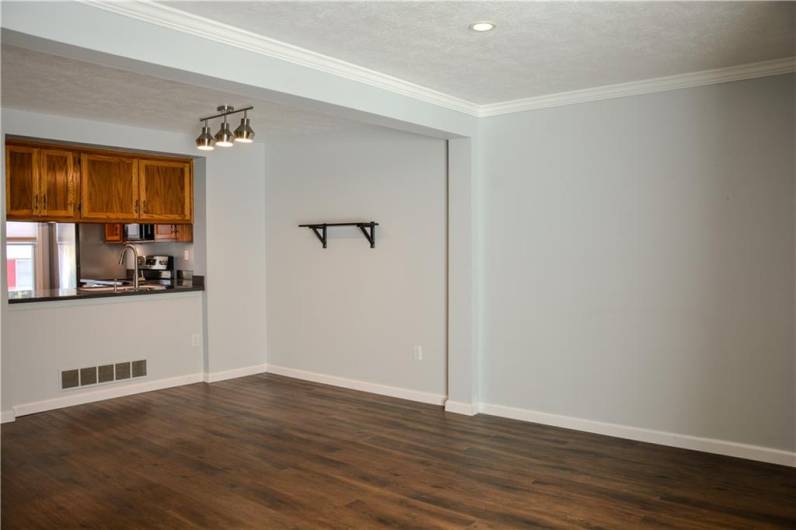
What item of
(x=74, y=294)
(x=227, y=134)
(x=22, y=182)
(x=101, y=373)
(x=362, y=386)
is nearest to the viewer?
(x=227, y=134)

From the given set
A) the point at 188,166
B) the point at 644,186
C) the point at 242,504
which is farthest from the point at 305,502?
the point at 188,166

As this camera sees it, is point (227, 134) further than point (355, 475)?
Yes

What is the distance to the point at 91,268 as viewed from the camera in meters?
7.65

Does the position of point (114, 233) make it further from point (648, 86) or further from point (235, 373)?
point (648, 86)

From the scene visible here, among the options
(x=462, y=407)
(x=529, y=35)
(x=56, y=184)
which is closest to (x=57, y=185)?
(x=56, y=184)

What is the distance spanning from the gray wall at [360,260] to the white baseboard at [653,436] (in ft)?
2.28

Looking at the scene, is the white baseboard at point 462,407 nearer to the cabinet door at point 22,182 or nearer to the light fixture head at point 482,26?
the light fixture head at point 482,26

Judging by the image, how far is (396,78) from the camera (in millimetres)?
4098

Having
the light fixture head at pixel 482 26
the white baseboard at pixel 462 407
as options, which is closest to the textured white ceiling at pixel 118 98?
the light fixture head at pixel 482 26

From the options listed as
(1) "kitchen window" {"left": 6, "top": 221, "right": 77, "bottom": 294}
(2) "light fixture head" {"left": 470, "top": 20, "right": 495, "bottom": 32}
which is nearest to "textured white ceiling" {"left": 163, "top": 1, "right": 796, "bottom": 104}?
(2) "light fixture head" {"left": 470, "top": 20, "right": 495, "bottom": 32}

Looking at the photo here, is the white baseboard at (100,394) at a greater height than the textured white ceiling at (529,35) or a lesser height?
lesser

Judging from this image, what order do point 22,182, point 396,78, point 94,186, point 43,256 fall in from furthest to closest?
point 43,256, point 94,186, point 22,182, point 396,78

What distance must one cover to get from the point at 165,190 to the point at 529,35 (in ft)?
13.6

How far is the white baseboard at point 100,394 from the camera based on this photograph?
511 centimetres
